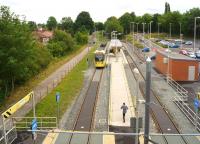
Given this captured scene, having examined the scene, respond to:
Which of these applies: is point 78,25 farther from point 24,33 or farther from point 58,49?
point 24,33

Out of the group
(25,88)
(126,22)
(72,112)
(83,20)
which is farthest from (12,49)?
(83,20)

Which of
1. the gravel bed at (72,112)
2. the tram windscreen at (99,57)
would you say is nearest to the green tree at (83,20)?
the tram windscreen at (99,57)

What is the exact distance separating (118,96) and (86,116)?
766cm

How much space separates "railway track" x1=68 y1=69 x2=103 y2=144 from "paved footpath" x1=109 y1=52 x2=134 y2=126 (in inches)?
62.9

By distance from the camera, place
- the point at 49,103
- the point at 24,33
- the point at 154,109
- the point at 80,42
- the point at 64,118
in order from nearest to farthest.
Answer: the point at 64,118 < the point at 154,109 < the point at 49,103 < the point at 24,33 < the point at 80,42

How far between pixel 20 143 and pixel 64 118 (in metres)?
5.97

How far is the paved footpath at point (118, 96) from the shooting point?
2553cm

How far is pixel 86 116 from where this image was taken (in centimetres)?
2670

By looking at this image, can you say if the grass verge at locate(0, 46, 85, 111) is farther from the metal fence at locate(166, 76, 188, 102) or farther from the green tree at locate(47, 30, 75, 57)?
the green tree at locate(47, 30, 75, 57)

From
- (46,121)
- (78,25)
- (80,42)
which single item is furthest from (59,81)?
(78,25)

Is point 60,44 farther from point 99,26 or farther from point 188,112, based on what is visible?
point 99,26

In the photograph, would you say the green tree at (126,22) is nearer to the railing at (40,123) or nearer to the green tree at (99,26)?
the green tree at (99,26)

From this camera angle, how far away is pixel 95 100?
32.3m

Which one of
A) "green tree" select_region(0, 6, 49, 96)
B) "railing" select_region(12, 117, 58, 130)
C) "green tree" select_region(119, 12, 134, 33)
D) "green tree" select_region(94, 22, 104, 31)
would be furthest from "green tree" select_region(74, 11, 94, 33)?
"railing" select_region(12, 117, 58, 130)
